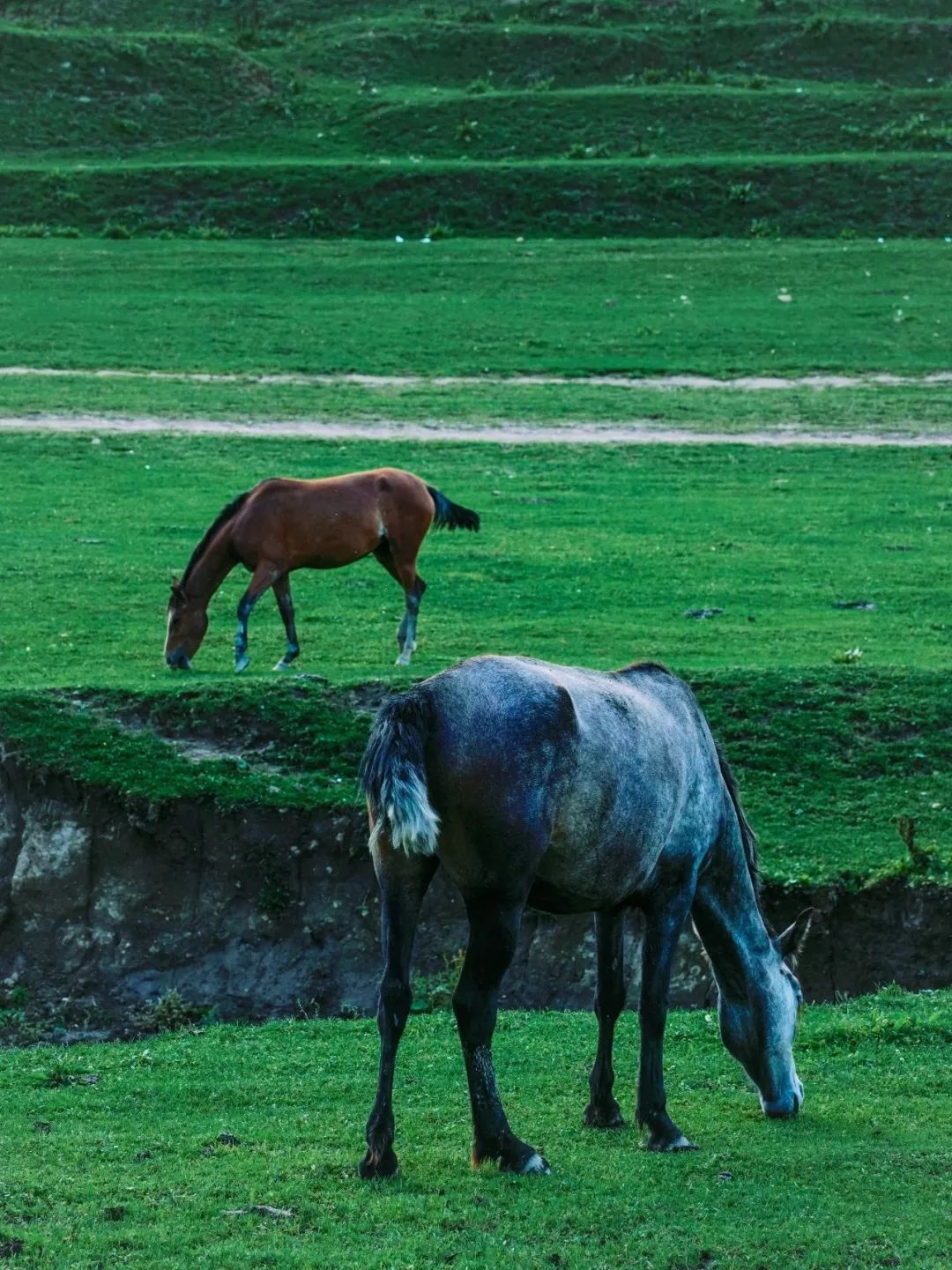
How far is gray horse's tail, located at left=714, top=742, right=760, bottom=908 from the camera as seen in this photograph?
877 cm

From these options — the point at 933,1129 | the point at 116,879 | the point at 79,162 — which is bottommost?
the point at 116,879

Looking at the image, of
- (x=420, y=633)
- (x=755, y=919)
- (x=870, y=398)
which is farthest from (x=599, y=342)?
(x=755, y=919)

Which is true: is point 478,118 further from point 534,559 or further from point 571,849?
point 571,849

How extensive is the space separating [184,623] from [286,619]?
984mm

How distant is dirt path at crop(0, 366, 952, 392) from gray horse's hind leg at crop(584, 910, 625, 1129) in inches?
886

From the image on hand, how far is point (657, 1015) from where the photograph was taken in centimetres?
831

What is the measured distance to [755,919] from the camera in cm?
882

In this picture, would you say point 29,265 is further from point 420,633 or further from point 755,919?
point 755,919

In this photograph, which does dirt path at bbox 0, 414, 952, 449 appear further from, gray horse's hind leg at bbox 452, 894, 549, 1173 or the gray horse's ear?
gray horse's hind leg at bbox 452, 894, 549, 1173

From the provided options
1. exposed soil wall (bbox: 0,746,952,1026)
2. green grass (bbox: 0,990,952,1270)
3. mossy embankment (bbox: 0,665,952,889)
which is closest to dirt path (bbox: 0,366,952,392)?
mossy embankment (bbox: 0,665,952,889)

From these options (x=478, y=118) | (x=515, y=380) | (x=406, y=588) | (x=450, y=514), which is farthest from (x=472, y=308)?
(x=406, y=588)

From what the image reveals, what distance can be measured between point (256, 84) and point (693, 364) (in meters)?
24.0

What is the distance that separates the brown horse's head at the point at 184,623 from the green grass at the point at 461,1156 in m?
6.53

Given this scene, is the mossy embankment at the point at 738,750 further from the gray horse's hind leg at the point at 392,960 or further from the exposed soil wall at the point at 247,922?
the gray horse's hind leg at the point at 392,960
